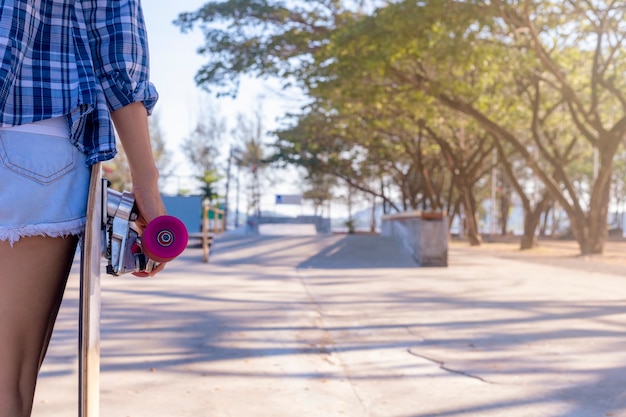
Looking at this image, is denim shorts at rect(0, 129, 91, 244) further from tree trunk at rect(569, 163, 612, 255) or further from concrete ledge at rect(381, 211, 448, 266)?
tree trunk at rect(569, 163, 612, 255)

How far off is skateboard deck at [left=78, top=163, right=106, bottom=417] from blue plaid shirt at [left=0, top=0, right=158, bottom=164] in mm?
166

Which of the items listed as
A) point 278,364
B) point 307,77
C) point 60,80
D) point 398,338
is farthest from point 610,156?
point 60,80

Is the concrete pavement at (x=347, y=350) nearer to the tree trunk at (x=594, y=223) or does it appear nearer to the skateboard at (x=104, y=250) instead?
the skateboard at (x=104, y=250)

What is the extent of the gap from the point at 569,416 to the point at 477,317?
12.5ft

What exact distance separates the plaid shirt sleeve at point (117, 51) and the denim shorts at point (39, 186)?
16cm

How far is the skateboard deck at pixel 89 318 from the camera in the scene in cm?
173

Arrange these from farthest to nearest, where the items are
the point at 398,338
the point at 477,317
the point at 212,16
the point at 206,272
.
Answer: the point at 212,16
the point at 206,272
the point at 477,317
the point at 398,338

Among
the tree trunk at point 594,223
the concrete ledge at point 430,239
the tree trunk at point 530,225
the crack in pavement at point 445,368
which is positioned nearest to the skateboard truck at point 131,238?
the crack in pavement at point 445,368

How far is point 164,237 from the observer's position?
1808 millimetres

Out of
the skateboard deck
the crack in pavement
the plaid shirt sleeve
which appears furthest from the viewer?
the crack in pavement

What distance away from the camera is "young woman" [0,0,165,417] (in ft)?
5.78

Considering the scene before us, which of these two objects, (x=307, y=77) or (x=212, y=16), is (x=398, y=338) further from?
(x=212, y=16)

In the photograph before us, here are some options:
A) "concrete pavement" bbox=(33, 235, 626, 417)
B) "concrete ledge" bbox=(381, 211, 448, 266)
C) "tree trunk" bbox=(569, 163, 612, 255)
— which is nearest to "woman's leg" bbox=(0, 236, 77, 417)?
"concrete pavement" bbox=(33, 235, 626, 417)

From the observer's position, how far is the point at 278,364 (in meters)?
5.49
